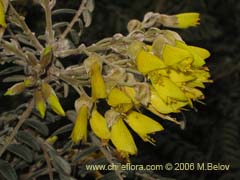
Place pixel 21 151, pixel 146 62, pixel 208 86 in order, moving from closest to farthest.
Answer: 1. pixel 146 62
2. pixel 21 151
3. pixel 208 86

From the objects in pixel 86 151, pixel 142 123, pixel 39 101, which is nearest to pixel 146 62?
pixel 142 123

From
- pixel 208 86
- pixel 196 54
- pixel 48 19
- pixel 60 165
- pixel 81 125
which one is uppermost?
pixel 48 19

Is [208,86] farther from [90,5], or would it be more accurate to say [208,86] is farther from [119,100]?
[119,100]

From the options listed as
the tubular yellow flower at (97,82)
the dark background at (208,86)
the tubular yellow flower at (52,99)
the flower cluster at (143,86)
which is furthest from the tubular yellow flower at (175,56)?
the dark background at (208,86)

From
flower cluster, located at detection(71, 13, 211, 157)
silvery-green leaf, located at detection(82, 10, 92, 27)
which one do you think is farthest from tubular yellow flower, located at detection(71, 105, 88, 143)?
silvery-green leaf, located at detection(82, 10, 92, 27)

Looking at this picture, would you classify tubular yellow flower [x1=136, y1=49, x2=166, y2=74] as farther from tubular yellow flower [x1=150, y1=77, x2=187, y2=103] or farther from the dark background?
the dark background

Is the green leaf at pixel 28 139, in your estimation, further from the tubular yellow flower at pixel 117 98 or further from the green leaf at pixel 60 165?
the tubular yellow flower at pixel 117 98
